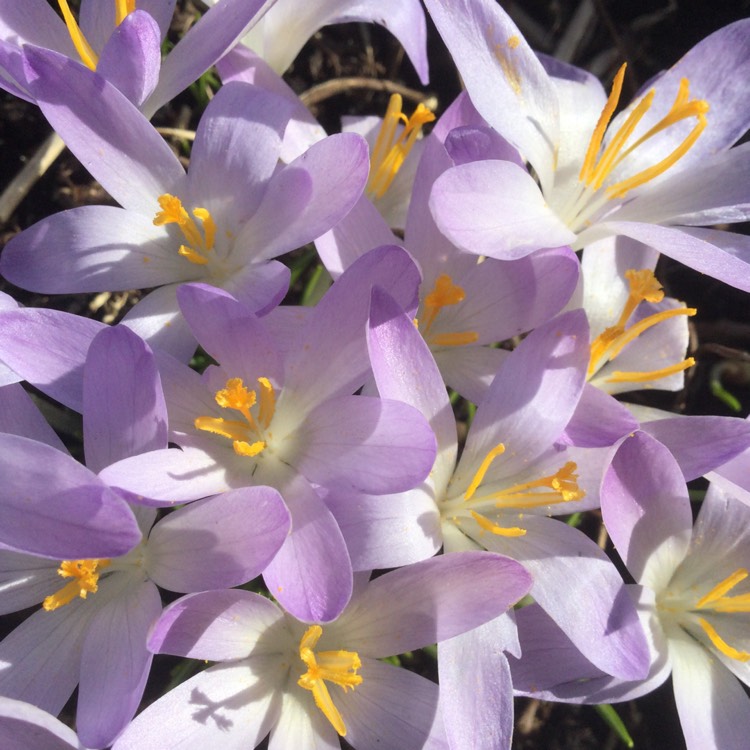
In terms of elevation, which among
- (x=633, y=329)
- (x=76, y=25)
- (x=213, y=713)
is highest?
(x=76, y=25)

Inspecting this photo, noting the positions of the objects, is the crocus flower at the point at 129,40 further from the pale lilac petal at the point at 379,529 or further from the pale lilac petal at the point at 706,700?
the pale lilac petal at the point at 706,700

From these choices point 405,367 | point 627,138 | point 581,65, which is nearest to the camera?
point 405,367

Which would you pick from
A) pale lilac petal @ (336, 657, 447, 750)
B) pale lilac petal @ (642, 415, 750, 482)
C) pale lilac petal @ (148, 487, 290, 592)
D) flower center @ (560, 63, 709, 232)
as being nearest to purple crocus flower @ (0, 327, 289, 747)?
pale lilac petal @ (148, 487, 290, 592)

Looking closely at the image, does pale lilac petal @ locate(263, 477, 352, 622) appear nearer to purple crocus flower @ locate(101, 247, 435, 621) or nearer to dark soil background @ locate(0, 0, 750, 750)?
purple crocus flower @ locate(101, 247, 435, 621)

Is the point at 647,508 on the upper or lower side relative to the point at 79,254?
lower

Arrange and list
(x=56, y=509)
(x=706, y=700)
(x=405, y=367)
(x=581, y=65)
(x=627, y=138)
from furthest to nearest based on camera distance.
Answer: (x=581, y=65), (x=627, y=138), (x=706, y=700), (x=405, y=367), (x=56, y=509)

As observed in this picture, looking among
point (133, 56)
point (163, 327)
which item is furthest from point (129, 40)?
point (163, 327)

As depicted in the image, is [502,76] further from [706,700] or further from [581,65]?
[706,700]

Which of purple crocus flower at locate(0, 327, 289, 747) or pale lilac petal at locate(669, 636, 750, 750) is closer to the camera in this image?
purple crocus flower at locate(0, 327, 289, 747)
